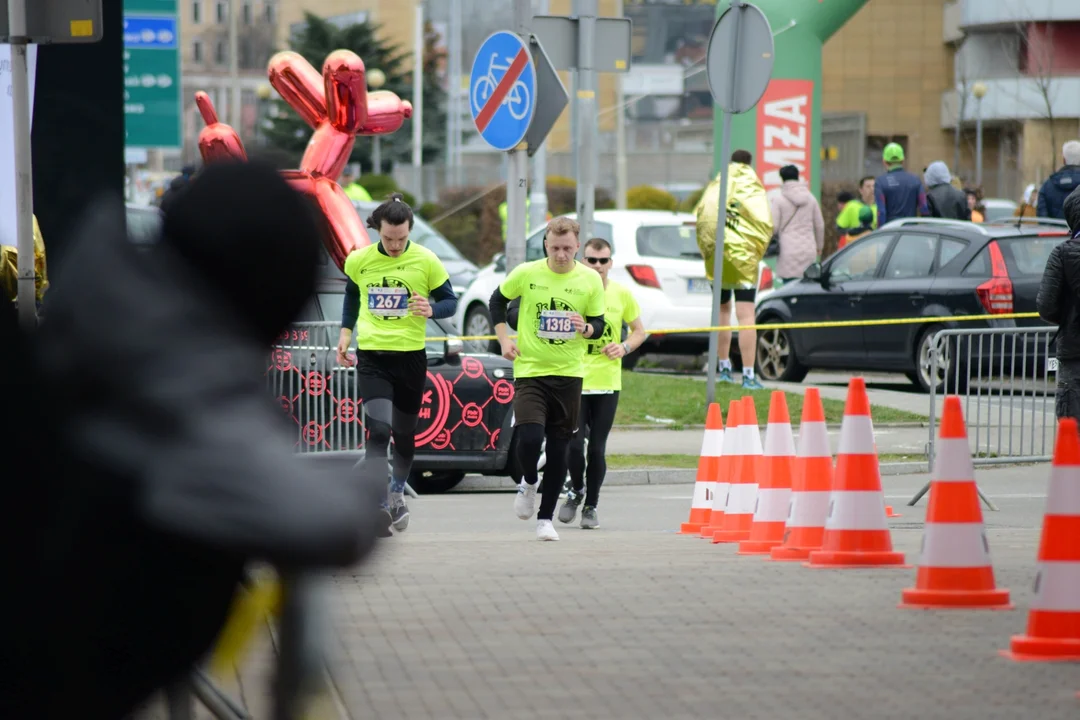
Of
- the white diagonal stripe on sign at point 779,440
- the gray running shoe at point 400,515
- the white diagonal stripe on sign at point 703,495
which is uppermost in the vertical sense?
the white diagonal stripe on sign at point 779,440

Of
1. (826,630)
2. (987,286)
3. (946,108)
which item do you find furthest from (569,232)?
(946,108)

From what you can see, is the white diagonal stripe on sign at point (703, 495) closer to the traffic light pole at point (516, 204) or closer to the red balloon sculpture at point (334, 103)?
the traffic light pole at point (516, 204)

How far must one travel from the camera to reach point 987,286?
A: 56.3 feet

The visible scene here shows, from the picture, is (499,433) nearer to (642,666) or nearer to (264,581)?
(642,666)

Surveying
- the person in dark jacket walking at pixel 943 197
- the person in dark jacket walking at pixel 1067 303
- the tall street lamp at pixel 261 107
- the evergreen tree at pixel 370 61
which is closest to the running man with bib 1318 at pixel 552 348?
the tall street lamp at pixel 261 107

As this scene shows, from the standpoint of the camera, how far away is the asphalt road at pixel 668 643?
5.41m

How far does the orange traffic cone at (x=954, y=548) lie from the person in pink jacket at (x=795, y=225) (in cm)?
1314

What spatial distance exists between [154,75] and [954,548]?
17.3 metres

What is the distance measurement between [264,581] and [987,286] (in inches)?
606

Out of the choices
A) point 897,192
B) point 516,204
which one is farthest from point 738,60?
point 897,192

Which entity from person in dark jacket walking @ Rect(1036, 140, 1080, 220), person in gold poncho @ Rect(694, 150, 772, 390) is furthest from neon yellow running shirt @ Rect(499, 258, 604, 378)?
person in dark jacket walking @ Rect(1036, 140, 1080, 220)

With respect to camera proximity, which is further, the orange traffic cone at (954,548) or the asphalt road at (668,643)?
the orange traffic cone at (954,548)

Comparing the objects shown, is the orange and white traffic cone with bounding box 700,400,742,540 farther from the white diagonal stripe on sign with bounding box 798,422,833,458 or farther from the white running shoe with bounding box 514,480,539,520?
the white diagonal stripe on sign with bounding box 798,422,833,458

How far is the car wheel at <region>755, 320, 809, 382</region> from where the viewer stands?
19.2 m
